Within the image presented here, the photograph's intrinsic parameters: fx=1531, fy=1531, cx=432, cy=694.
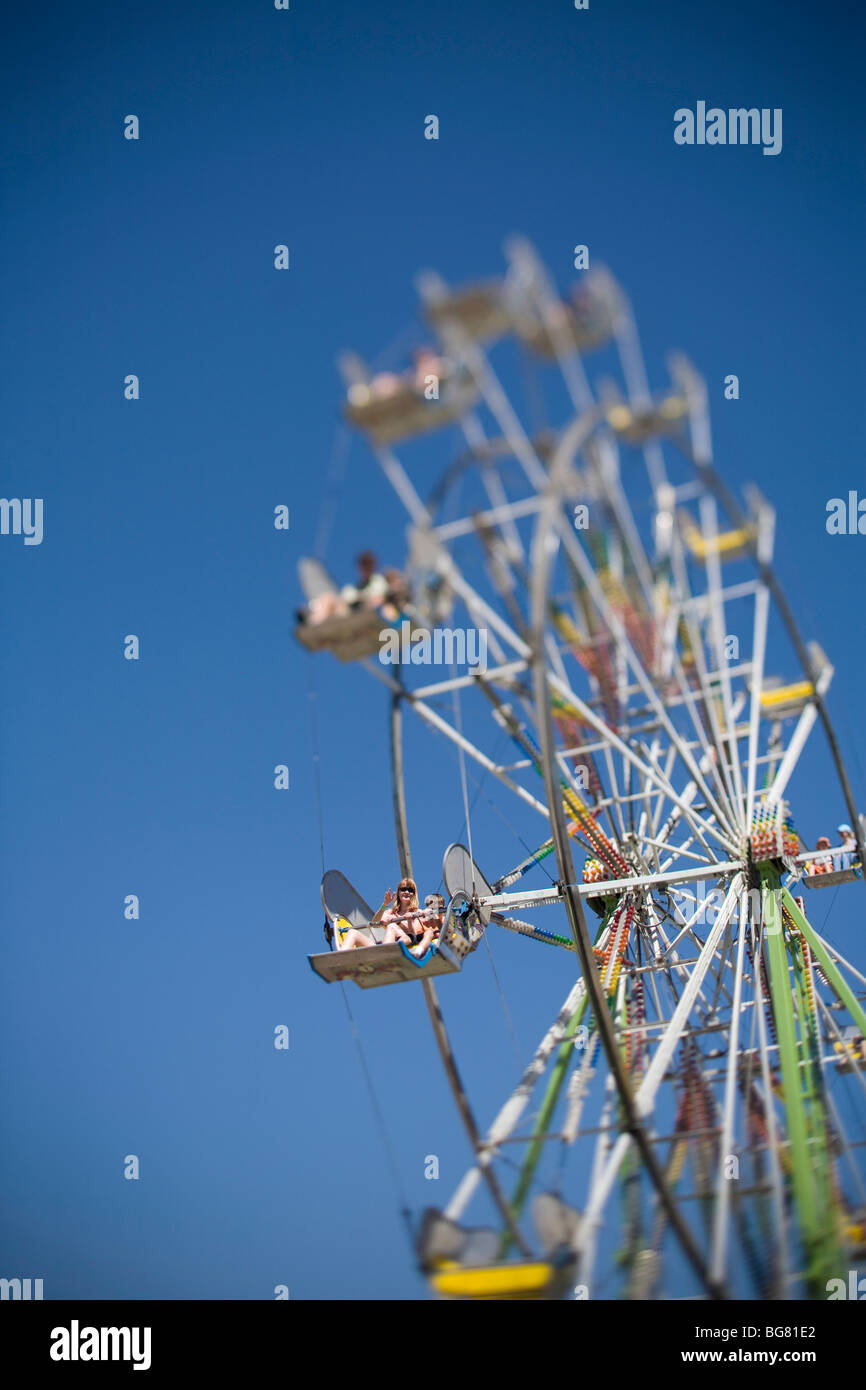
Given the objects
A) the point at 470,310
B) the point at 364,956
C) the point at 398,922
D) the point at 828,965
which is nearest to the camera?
the point at 470,310

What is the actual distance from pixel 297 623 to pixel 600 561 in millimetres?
3369

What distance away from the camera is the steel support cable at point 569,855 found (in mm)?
12008

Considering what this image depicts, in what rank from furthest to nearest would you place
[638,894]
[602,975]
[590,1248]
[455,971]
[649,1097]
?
[638,894]
[602,975]
[455,971]
[649,1097]
[590,1248]

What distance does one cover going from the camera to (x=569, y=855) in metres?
13.8

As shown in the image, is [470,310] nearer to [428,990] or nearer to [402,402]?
[402,402]

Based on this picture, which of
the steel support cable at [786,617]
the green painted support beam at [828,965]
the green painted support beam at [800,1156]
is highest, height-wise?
the steel support cable at [786,617]

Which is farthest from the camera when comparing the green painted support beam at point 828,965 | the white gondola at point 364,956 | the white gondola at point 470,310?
the green painted support beam at point 828,965

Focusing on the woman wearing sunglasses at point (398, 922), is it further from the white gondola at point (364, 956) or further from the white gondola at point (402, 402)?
the white gondola at point (402, 402)

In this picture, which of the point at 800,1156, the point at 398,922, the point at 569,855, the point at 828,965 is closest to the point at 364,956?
the point at 398,922

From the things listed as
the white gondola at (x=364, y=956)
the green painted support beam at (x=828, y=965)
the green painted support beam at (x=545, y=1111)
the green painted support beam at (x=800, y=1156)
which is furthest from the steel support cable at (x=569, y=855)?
the green painted support beam at (x=828, y=965)

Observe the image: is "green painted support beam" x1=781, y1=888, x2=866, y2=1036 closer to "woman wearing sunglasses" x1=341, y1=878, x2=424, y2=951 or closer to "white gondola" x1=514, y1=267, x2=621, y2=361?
"woman wearing sunglasses" x1=341, y1=878, x2=424, y2=951

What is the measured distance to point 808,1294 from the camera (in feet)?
40.0
